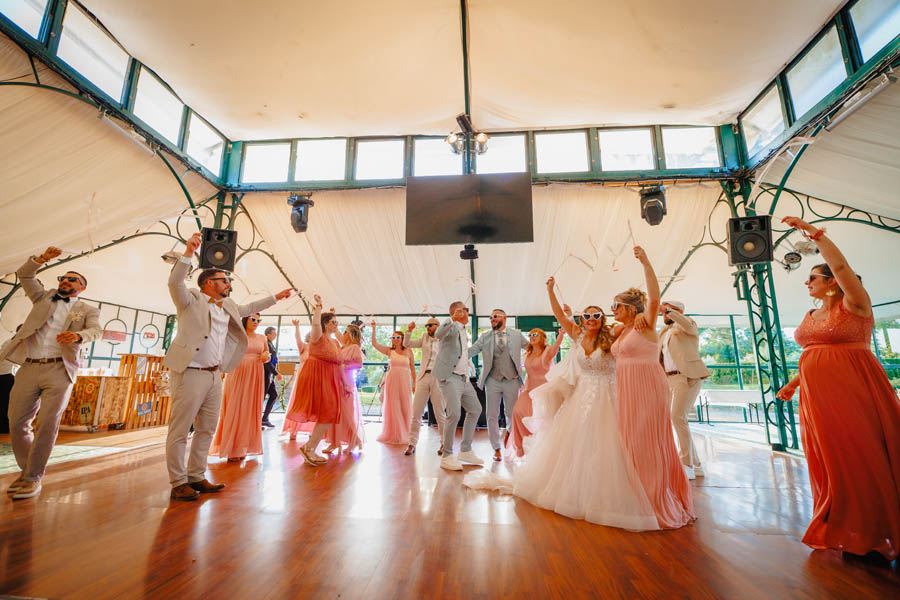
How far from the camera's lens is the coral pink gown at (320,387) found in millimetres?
3818

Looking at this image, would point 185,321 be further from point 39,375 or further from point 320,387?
point 320,387

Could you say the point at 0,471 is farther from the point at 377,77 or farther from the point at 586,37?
the point at 586,37

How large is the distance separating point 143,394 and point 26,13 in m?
5.51

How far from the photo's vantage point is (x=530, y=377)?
4625 millimetres

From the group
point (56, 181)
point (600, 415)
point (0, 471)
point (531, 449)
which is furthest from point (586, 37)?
point (0, 471)

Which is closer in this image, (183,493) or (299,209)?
(183,493)

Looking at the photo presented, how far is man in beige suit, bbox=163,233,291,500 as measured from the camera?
8.75 ft

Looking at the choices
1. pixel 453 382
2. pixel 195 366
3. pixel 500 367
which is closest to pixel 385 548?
pixel 195 366

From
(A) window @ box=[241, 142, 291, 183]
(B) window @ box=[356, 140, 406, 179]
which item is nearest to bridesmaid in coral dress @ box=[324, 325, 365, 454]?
(B) window @ box=[356, 140, 406, 179]

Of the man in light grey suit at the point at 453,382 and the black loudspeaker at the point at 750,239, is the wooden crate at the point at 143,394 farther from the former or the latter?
the black loudspeaker at the point at 750,239

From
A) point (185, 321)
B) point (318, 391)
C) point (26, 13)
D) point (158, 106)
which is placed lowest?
point (318, 391)

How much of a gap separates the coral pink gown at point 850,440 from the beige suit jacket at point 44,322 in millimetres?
4523

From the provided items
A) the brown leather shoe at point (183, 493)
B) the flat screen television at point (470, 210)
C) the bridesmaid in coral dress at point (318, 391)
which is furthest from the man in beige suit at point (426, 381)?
the brown leather shoe at point (183, 493)

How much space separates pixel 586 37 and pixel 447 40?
1504mm
